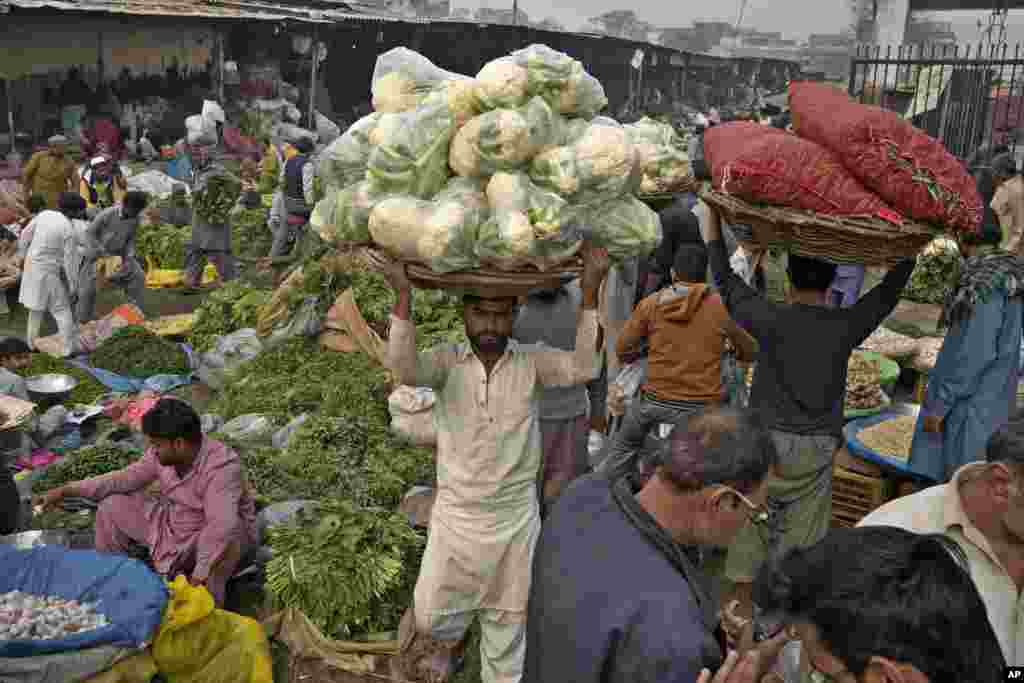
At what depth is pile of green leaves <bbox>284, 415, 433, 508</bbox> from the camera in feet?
16.0

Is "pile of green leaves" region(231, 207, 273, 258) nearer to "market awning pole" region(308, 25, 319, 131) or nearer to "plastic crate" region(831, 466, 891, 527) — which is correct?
"market awning pole" region(308, 25, 319, 131)

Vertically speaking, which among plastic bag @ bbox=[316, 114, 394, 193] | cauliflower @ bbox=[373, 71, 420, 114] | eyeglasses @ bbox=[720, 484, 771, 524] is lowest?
eyeglasses @ bbox=[720, 484, 771, 524]

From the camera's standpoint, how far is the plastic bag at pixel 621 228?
2949 millimetres

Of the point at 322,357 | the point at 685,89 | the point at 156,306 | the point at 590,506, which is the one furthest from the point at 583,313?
the point at 685,89

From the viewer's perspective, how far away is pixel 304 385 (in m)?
6.11

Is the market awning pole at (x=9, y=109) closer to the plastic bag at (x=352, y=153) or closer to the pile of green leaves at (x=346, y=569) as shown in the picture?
the pile of green leaves at (x=346, y=569)

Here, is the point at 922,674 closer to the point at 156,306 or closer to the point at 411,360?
the point at 411,360

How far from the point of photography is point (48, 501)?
4.08m

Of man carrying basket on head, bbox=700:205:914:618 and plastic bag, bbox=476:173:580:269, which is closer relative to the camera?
plastic bag, bbox=476:173:580:269

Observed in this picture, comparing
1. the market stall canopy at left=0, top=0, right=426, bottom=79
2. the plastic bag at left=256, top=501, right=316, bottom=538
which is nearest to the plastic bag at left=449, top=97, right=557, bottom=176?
the plastic bag at left=256, top=501, right=316, bottom=538

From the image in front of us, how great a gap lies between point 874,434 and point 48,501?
4134 millimetres

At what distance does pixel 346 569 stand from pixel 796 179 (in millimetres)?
2412

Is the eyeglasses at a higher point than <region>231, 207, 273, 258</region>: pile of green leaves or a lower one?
higher

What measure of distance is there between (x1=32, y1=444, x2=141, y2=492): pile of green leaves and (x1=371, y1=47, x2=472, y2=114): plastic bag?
2773 millimetres
